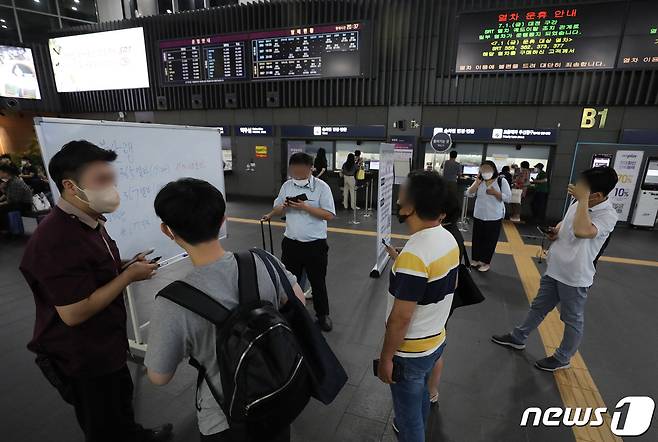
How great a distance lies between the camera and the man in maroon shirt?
1.28 meters

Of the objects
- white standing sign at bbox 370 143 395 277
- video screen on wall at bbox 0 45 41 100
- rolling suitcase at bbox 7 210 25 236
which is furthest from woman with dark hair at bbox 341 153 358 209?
video screen on wall at bbox 0 45 41 100

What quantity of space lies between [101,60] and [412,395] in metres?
12.5

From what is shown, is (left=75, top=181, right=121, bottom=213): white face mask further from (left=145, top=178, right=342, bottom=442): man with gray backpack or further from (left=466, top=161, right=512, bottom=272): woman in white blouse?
(left=466, top=161, right=512, bottom=272): woman in white blouse

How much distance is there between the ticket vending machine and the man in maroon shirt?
9245mm

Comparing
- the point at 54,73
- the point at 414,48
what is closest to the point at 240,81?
the point at 414,48

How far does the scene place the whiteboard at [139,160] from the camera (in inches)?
79.6

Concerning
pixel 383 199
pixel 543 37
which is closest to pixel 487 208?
pixel 383 199

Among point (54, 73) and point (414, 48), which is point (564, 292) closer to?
point (414, 48)

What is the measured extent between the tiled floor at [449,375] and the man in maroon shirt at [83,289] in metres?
0.69

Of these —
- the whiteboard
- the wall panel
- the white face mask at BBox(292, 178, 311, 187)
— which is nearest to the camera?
the whiteboard

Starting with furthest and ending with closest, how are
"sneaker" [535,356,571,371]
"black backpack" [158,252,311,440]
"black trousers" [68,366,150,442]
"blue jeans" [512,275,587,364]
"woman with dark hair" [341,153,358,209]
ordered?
"woman with dark hair" [341,153,358,209] < "sneaker" [535,356,571,371] < "blue jeans" [512,275,587,364] < "black trousers" [68,366,150,442] < "black backpack" [158,252,311,440]

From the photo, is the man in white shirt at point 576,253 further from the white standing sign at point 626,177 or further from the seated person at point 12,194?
the seated person at point 12,194

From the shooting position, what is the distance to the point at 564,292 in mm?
2398

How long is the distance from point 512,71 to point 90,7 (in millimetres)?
13998
